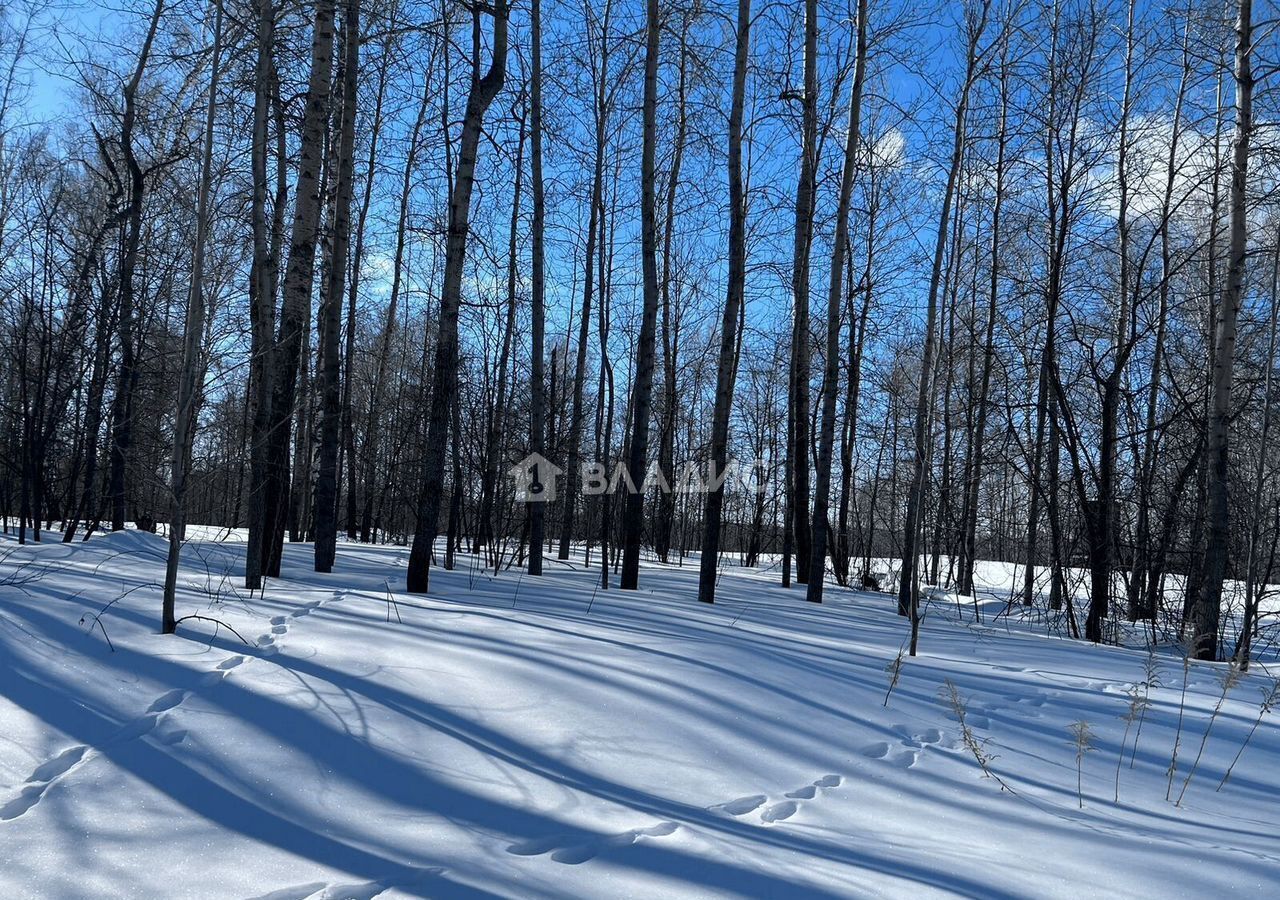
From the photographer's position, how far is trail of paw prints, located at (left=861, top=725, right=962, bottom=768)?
3.47 meters

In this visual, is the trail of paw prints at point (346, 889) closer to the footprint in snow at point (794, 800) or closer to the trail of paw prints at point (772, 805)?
the trail of paw prints at point (772, 805)

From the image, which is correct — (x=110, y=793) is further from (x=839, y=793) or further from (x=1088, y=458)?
(x=1088, y=458)

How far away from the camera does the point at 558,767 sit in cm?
300

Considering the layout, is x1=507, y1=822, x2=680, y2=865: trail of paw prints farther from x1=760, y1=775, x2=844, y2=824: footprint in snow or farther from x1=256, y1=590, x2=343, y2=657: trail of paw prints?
x1=256, y1=590, x2=343, y2=657: trail of paw prints

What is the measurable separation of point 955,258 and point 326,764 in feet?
43.3

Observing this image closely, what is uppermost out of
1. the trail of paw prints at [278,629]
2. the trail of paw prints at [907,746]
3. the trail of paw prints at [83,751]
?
the trail of paw prints at [278,629]

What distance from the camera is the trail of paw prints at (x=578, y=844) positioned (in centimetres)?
237

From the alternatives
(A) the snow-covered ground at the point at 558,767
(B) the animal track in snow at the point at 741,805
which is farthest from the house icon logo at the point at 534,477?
(B) the animal track in snow at the point at 741,805

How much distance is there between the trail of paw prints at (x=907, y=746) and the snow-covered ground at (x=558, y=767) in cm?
2

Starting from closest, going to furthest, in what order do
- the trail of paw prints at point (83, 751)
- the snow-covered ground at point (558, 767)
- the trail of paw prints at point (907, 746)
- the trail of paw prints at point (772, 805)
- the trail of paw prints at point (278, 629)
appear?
1. the snow-covered ground at point (558, 767)
2. the trail of paw prints at point (83, 751)
3. the trail of paw prints at point (772, 805)
4. the trail of paw prints at point (907, 746)
5. the trail of paw prints at point (278, 629)

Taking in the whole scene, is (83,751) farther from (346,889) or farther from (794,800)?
(794,800)

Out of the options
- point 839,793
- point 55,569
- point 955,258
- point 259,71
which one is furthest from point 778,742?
point 955,258

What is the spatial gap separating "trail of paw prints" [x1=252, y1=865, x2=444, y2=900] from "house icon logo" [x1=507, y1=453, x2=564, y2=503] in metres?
8.34

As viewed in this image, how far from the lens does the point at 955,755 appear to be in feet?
11.7
